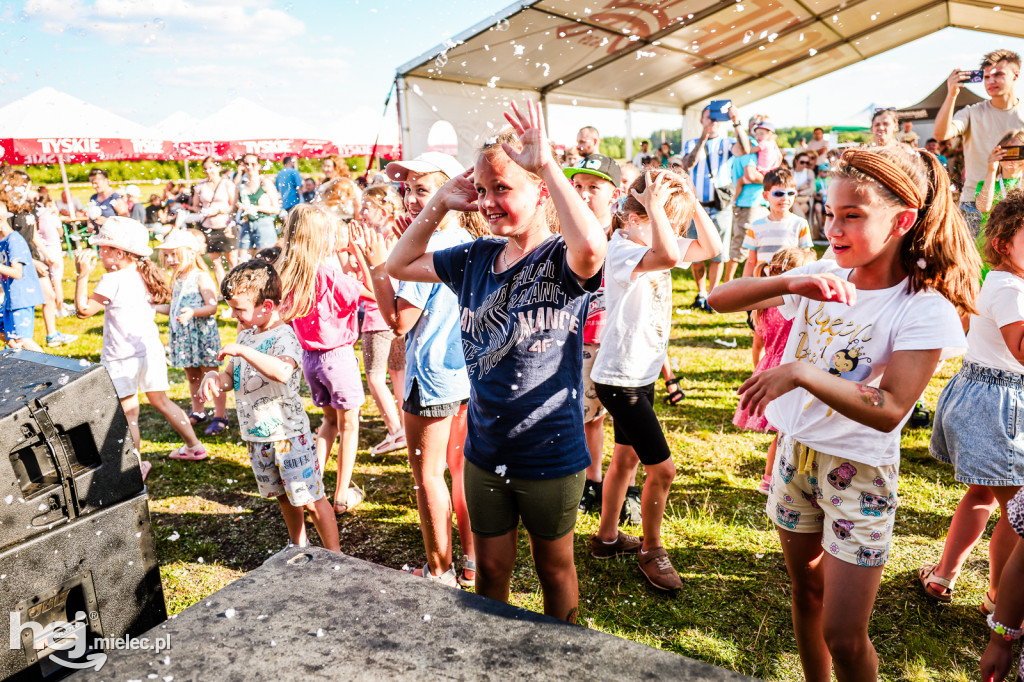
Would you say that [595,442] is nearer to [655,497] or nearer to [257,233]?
[655,497]

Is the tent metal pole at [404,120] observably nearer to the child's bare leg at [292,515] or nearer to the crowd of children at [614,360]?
the crowd of children at [614,360]

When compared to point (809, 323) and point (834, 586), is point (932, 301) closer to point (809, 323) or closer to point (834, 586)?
point (809, 323)

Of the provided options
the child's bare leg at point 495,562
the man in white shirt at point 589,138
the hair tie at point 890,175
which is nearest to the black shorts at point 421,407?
the child's bare leg at point 495,562

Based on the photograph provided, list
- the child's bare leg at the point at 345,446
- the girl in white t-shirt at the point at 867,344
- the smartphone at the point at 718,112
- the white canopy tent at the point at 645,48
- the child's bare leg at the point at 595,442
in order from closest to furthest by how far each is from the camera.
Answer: the girl in white t-shirt at the point at 867,344 → the child's bare leg at the point at 595,442 → the child's bare leg at the point at 345,446 → the smartphone at the point at 718,112 → the white canopy tent at the point at 645,48

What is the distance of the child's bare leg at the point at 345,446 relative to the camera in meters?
3.47

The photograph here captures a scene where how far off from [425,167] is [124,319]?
2526 mm

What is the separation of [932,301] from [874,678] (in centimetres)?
104

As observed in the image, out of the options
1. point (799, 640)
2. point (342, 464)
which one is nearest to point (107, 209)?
point (342, 464)

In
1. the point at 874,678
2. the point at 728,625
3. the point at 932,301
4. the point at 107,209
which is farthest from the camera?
the point at 107,209

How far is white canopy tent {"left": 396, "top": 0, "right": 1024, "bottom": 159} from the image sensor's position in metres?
6.86

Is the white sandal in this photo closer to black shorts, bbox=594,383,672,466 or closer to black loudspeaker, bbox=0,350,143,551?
black shorts, bbox=594,383,672,466

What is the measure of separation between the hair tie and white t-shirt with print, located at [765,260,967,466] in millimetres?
227

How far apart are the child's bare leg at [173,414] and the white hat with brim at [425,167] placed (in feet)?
8.00

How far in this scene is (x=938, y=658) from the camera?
2281 millimetres
